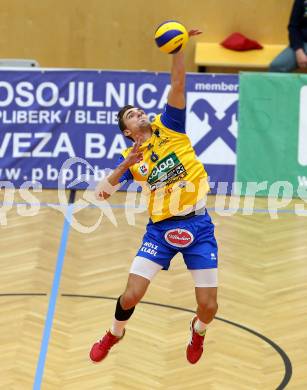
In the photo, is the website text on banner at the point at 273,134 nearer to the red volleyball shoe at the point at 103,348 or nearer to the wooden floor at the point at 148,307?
the wooden floor at the point at 148,307

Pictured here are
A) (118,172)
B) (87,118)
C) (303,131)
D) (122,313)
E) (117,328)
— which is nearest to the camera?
(118,172)

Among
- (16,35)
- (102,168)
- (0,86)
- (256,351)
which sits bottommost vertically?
(256,351)

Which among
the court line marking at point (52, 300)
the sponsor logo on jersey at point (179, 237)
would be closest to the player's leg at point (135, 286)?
the sponsor logo on jersey at point (179, 237)

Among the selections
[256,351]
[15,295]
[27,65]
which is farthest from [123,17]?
[256,351]

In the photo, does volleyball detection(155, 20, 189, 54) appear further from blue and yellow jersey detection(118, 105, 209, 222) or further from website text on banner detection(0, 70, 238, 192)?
website text on banner detection(0, 70, 238, 192)

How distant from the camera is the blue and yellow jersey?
8.34 metres

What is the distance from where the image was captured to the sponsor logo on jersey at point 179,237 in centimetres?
837

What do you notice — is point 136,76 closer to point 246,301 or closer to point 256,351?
point 246,301

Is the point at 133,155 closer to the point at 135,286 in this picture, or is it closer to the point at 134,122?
the point at 134,122

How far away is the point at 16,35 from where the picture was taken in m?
17.9

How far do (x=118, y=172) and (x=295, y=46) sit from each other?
8467 millimetres

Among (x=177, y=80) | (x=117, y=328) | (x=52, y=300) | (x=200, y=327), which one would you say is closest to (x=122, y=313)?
(x=117, y=328)

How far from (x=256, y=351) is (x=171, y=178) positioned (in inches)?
91.4

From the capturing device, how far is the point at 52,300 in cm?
1080
